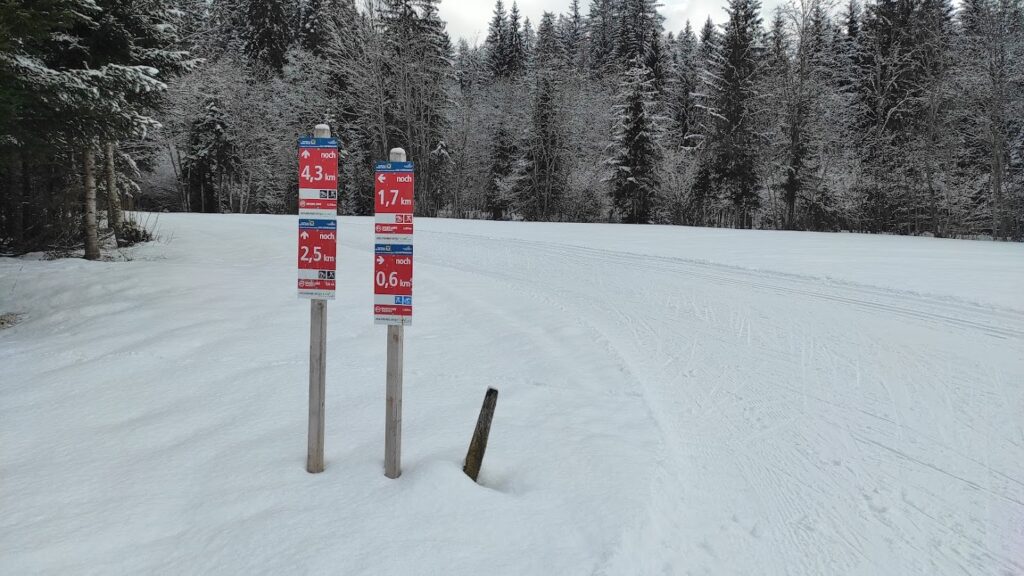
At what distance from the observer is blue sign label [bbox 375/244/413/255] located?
3287 mm

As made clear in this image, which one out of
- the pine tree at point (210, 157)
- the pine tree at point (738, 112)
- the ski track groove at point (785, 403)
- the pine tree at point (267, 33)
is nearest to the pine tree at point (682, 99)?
the pine tree at point (738, 112)

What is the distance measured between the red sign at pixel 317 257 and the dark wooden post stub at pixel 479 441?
116cm

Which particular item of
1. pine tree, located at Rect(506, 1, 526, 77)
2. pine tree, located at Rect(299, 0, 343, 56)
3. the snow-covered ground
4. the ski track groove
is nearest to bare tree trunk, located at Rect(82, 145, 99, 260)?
the snow-covered ground

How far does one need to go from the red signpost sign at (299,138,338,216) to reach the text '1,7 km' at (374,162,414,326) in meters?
0.28

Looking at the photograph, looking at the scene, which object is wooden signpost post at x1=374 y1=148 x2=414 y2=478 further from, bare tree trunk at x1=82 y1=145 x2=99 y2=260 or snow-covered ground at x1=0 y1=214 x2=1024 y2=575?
bare tree trunk at x1=82 y1=145 x2=99 y2=260

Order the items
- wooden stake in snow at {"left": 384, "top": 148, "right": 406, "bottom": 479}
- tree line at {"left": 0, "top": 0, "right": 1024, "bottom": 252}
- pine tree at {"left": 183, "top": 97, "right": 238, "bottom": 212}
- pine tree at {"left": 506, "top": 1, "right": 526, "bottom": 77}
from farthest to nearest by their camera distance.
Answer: pine tree at {"left": 506, "top": 1, "right": 526, "bottom": 77}, pine tree at {"left": 183, "top": 97, "right": 238, "bottom": 212}, tree line at {"left": 0, "top": 0, "right": 1024, "bottom": 252}, wooden stake in snow at {"left": 384, "top": 148, "right": 406, "bottom": 479}

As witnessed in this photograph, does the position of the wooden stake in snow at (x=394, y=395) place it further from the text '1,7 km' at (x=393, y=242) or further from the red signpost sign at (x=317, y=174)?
the red signpost sign at (x=317, y=174)

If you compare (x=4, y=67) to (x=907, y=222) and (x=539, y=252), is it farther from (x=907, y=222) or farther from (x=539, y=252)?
(x=907, y=222)

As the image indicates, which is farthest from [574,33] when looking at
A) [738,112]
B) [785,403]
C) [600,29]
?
[785,403]

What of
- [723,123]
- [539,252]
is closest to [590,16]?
A: [723,123]

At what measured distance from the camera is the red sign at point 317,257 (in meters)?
3.31

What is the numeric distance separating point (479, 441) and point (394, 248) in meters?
1.33

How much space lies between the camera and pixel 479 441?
3.59 m

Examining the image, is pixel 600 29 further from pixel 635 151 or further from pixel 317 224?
pixel 317 224
